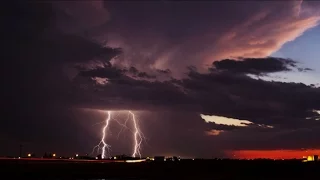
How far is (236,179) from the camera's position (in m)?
Answer: 79.6

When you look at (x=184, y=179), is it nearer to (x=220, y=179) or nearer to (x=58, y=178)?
(x=220, y=179)

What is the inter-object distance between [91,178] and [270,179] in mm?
34575

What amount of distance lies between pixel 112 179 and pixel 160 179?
8300mm

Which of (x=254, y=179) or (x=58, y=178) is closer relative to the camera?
(x=58, y=178)

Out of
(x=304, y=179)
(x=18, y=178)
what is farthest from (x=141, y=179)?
(x=304, y=179)

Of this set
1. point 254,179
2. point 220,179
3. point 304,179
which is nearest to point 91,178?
point 220,179

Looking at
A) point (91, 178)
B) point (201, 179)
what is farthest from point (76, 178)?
point (201, 179)

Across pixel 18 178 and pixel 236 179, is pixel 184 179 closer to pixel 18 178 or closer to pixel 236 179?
pixel 236 179

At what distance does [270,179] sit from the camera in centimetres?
8444

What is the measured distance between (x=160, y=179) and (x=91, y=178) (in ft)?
41.6

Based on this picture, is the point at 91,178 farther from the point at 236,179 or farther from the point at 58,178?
the point at 236,179

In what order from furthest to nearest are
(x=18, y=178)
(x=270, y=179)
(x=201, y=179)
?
(x=270, y=179), (x=201, y=179), (x=18, y=178)

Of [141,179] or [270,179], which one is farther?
[270,179]

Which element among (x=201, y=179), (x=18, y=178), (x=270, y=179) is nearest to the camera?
(x=18, y=178)
